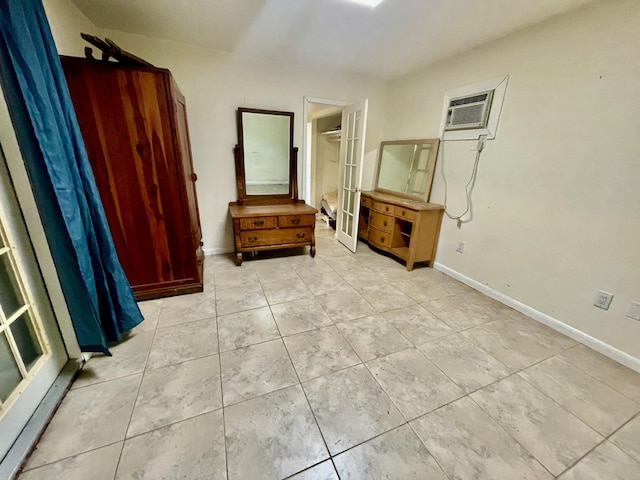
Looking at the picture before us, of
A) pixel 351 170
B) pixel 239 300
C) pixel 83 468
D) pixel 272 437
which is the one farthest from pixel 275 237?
pixel 83 468

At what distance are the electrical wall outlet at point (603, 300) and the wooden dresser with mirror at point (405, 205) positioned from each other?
1.37 metres

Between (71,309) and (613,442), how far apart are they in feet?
9.08

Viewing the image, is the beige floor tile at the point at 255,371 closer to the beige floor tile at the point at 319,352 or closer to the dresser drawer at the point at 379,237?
the beige floor tile at the point at 319,352

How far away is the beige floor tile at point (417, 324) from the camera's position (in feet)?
5.96

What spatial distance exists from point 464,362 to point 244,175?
279 cm

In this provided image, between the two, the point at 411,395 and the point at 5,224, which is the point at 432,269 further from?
the point at 5,224

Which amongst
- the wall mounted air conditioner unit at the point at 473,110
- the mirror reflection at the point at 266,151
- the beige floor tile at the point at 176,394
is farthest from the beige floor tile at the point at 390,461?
the mirror reflection at the point at 266,151

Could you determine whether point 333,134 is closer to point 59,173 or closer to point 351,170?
point 351,170

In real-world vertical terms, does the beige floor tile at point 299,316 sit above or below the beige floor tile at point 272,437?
above

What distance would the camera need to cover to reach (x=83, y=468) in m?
0.99

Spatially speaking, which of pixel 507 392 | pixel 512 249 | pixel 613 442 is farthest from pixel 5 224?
pixel 512 249

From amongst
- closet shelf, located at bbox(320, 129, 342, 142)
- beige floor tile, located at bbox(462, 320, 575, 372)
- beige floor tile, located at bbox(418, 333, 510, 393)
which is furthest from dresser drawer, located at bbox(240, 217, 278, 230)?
closet shelf, located at bbox(320, 129, 342, 142)

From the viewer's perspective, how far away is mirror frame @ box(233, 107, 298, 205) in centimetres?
288

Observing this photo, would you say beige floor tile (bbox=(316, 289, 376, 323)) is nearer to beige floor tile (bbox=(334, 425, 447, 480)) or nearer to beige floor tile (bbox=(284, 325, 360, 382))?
beige floor tile (bbox=(284, 325, 360, 382))
